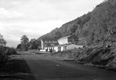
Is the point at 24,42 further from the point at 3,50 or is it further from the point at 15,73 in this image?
the point at 15,73

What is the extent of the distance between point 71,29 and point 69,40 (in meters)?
38.5

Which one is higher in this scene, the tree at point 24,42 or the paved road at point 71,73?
the tree at point 24,42

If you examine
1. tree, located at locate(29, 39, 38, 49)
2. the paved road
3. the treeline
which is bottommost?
the paved road

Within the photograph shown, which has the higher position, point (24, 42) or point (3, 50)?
point (24, 42)

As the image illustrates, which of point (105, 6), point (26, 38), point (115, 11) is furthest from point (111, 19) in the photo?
point (26, 38)

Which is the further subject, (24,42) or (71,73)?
(24,42)

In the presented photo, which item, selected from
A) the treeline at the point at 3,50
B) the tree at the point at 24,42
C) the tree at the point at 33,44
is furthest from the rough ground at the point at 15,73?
the tree at the point at 24,42

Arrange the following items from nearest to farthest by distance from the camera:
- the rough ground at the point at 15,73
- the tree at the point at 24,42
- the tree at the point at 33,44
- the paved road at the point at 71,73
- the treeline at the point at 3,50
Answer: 1. the paved road at the point at 71,73
2. the rough ground at the point at 15,73
3. the treeline at the point at 3,50
4. the tree at the point at 33,44
5. the tree at the point at 24,42

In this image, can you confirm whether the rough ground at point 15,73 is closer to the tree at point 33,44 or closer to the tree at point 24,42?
the tree at point 33,44

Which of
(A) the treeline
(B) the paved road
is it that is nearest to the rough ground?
(B) the paved road

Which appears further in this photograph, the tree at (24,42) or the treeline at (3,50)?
the tree at (24,42)

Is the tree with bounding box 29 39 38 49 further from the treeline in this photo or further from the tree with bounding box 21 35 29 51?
the treeline

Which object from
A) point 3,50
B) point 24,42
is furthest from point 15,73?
point 24,42

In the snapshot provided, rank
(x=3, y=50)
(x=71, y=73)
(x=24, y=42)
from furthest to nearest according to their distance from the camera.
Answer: (x=24, y=42)
(x=3, y=50)
(x=71, y=73)
